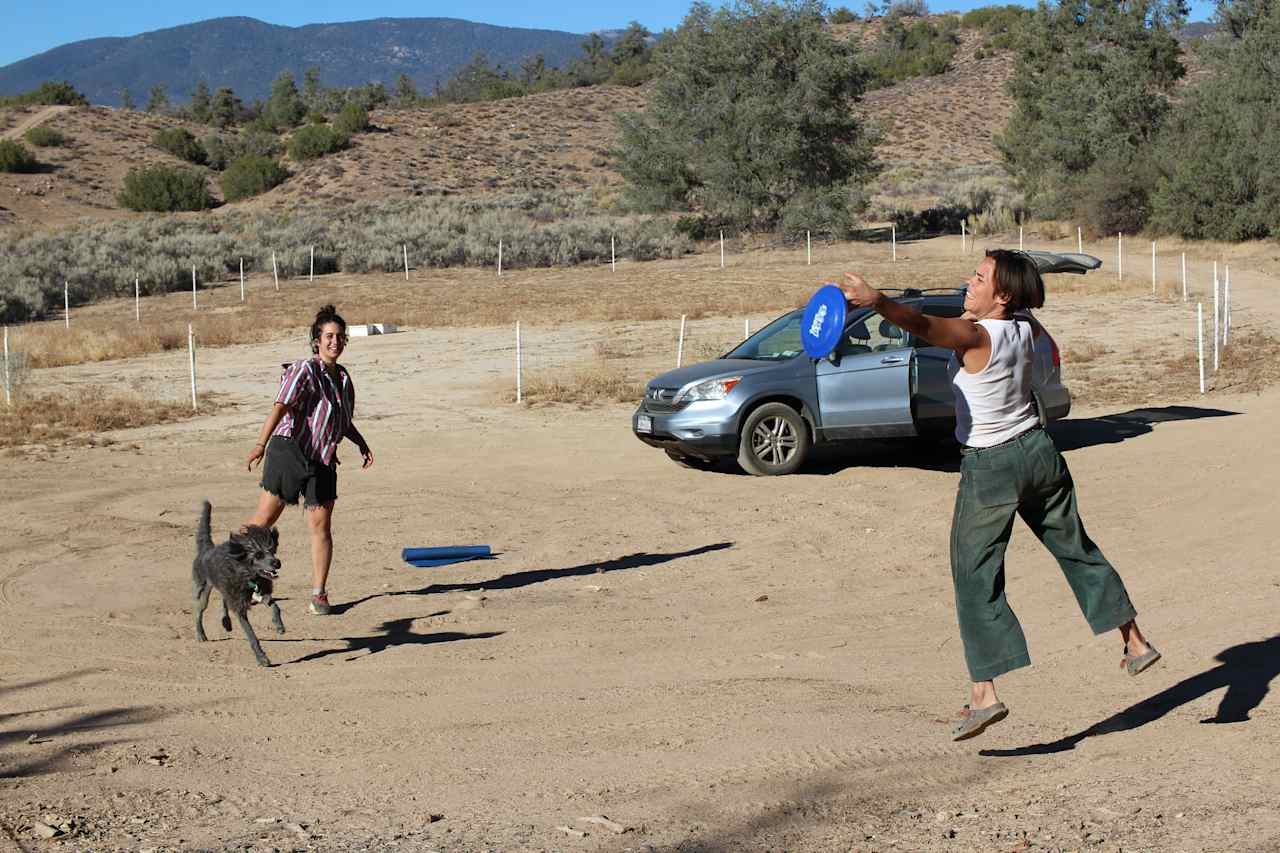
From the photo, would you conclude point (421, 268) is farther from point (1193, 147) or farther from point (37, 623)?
point (37, 623)

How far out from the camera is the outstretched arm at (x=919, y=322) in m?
5.46

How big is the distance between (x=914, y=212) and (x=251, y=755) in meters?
56.3

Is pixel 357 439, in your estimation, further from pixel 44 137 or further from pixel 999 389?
pixel 44 137

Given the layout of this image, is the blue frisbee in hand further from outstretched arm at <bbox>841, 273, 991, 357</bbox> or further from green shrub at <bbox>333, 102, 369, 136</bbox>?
green shrub at <bbox>333, 102, 369, 136</bbox>

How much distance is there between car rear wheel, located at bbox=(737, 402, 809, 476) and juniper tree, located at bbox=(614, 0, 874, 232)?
124 feet

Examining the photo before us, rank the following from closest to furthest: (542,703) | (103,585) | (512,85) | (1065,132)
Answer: (542,703)
(103,585)
(1065,132)
(512,85)

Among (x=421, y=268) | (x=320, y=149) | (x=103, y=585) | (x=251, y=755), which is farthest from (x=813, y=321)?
(x=320, y=149)

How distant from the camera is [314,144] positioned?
7950 centimetres

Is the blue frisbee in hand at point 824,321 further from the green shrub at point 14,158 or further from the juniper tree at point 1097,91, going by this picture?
the green shrub at point 14,158

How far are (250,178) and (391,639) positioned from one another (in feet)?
227

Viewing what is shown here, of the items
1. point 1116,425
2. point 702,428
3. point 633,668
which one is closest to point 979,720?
point 633,668

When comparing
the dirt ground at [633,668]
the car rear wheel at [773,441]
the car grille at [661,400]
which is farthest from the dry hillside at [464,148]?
the dirt ground at [633,668]

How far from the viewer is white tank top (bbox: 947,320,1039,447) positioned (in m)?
5.96

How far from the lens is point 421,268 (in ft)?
153
